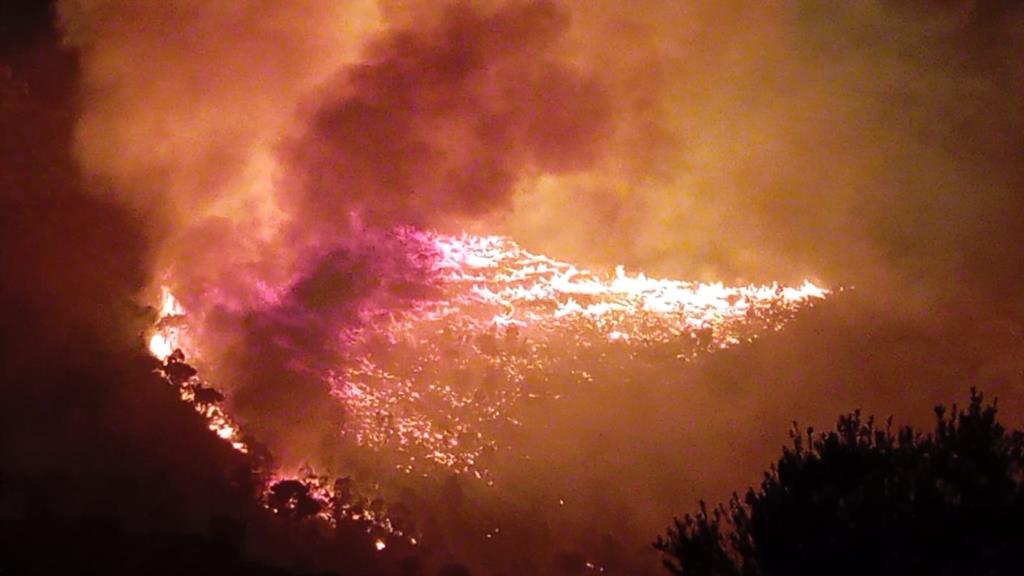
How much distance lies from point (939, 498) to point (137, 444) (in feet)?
71.6

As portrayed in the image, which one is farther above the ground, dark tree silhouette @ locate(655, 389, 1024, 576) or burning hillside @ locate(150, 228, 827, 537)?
burning hillside @ locate(150, 228, 827, 537)

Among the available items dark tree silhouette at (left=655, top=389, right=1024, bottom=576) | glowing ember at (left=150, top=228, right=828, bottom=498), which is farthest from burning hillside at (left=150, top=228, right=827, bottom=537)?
dark tree silhouette at (left=655, top=389, right=1024, bottom=576)

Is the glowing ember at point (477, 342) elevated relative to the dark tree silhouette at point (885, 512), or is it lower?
elevated

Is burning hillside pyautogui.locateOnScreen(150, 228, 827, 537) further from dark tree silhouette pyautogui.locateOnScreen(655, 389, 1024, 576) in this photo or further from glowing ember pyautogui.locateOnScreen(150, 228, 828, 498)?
dark tree silhouette pyautogui.locateOnScreen(655, 389, 1024, 576)

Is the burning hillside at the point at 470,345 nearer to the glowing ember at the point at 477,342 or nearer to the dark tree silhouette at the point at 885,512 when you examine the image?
the glowing ember at the point at 477,342

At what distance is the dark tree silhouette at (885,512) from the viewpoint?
36.9ft

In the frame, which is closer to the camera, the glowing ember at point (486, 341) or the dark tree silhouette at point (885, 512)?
the dark tree silhouette at point (885, 512)

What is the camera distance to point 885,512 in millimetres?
11820

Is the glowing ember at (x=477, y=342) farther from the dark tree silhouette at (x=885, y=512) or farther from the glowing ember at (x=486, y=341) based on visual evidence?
the dark tree silhouette at (x=885, y=512)

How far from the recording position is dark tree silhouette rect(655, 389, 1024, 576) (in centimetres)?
1124

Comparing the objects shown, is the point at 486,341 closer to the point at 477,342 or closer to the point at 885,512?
the point at 477,342

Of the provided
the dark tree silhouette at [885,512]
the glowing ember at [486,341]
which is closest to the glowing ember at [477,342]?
the glowing ember at [486,341]

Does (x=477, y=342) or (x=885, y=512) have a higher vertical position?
(x=477, y=342)

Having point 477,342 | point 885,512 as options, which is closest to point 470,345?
point 477,342
